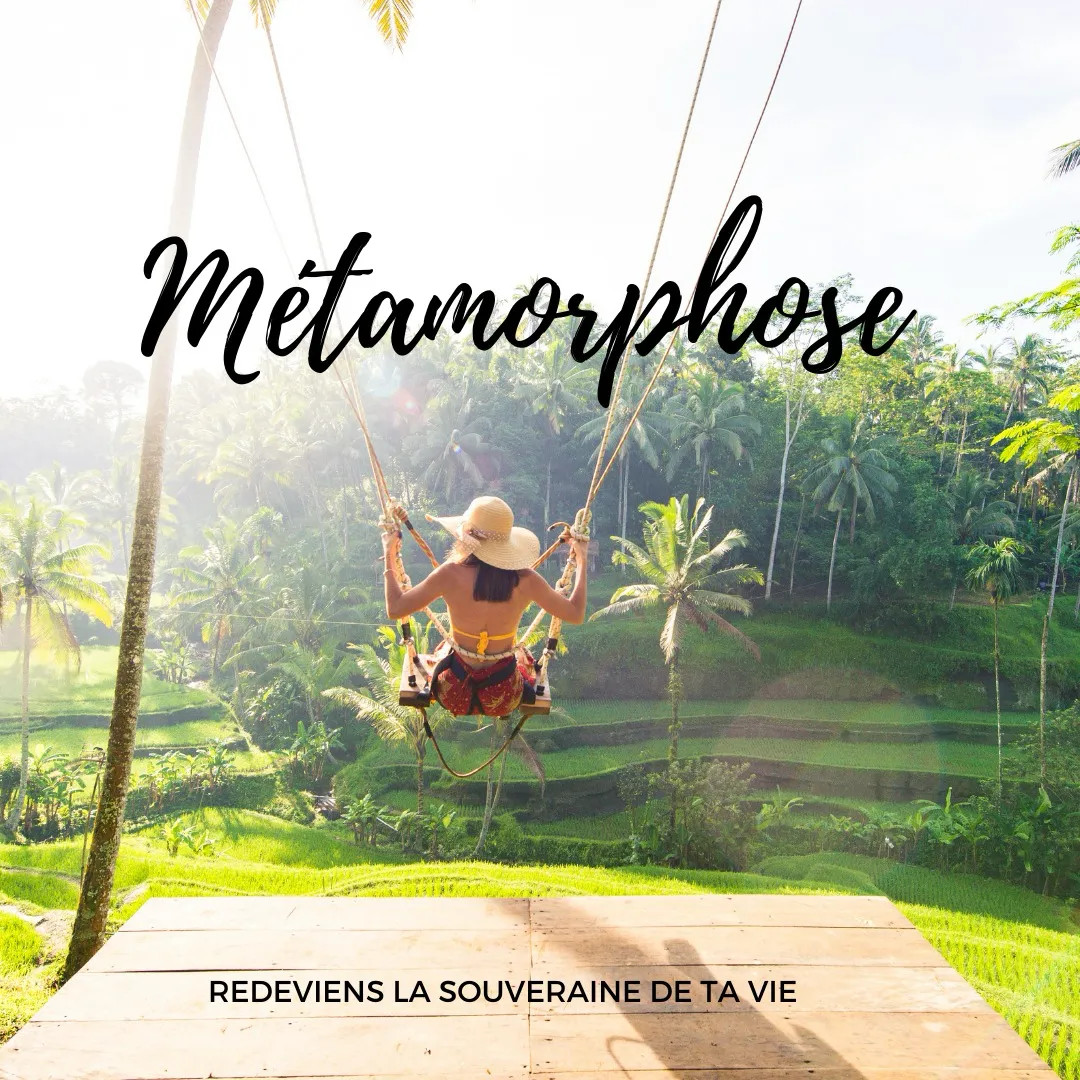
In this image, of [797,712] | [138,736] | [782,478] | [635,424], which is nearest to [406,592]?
[797,712]

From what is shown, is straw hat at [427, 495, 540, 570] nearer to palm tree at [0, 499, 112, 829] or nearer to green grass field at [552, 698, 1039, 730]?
palm tree at [0, 499, 112, 829]

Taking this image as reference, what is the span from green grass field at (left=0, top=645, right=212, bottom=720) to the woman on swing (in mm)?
27491

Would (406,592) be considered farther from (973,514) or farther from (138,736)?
(973,514)

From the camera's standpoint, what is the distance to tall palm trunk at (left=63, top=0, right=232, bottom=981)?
663cm

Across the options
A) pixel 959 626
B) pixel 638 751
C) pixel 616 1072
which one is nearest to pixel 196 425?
pixel 638 751

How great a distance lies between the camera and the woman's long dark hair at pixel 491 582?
4.07 meters

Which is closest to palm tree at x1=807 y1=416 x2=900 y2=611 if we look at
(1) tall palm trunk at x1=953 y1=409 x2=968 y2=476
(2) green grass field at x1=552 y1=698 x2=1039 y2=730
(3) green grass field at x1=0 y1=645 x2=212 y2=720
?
(2) green grass field at x1=552 y1=698 x2=1039 y2=730

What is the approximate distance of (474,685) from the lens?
4348mm

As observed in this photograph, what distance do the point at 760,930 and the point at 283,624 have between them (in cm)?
2674

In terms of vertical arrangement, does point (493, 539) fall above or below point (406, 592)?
above

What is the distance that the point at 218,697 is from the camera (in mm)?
30984

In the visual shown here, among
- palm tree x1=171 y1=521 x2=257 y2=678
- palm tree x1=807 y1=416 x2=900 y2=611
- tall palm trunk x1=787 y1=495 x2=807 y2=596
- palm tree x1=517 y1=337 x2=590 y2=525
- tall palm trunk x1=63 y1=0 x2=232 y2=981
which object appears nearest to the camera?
tall palm trunk x1=63 y1=0 x2=232 y2=981

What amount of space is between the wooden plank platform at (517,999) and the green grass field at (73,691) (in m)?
27.1

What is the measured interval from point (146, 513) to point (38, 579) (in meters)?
16.5
